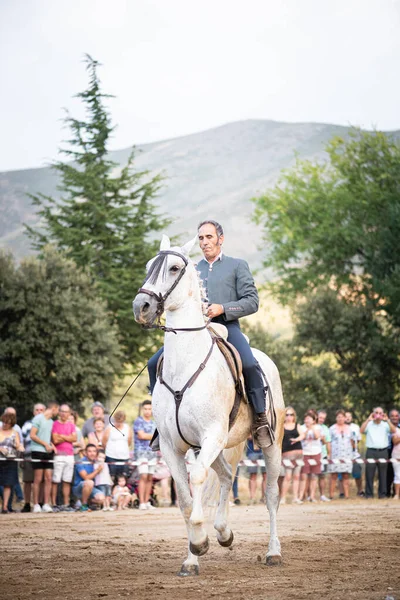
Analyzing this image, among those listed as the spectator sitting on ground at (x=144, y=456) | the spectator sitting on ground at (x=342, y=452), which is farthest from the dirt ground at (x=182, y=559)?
the spectator sitting on ground at (x=342, y=452)

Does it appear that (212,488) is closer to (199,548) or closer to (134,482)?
(199,548)

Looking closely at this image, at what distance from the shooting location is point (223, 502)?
32.3ft

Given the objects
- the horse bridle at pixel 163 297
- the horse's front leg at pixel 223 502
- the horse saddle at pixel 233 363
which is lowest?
the horse's front leg at pixel 223 502

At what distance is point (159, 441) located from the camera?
9.27 m

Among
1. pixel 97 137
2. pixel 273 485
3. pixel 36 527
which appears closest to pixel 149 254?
pixel 97 137

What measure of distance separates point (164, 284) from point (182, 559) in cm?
342

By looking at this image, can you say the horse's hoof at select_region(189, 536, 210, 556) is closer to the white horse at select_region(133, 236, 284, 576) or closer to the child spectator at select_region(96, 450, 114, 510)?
the white horse at select_region(133, 236, 284, 576)

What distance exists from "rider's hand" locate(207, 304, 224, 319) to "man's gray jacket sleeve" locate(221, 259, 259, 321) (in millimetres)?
170

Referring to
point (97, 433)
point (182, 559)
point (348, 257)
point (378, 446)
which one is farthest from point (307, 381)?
point (182, 559)

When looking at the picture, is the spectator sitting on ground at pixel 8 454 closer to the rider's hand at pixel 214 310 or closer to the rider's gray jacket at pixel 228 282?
the rider's gray jacket at pixel 228 282

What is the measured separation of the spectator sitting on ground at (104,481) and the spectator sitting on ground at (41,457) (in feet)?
3.24

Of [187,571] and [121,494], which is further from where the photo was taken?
[121,494]

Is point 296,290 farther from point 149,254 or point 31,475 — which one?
point 31,475

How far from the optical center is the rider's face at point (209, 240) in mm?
9773
